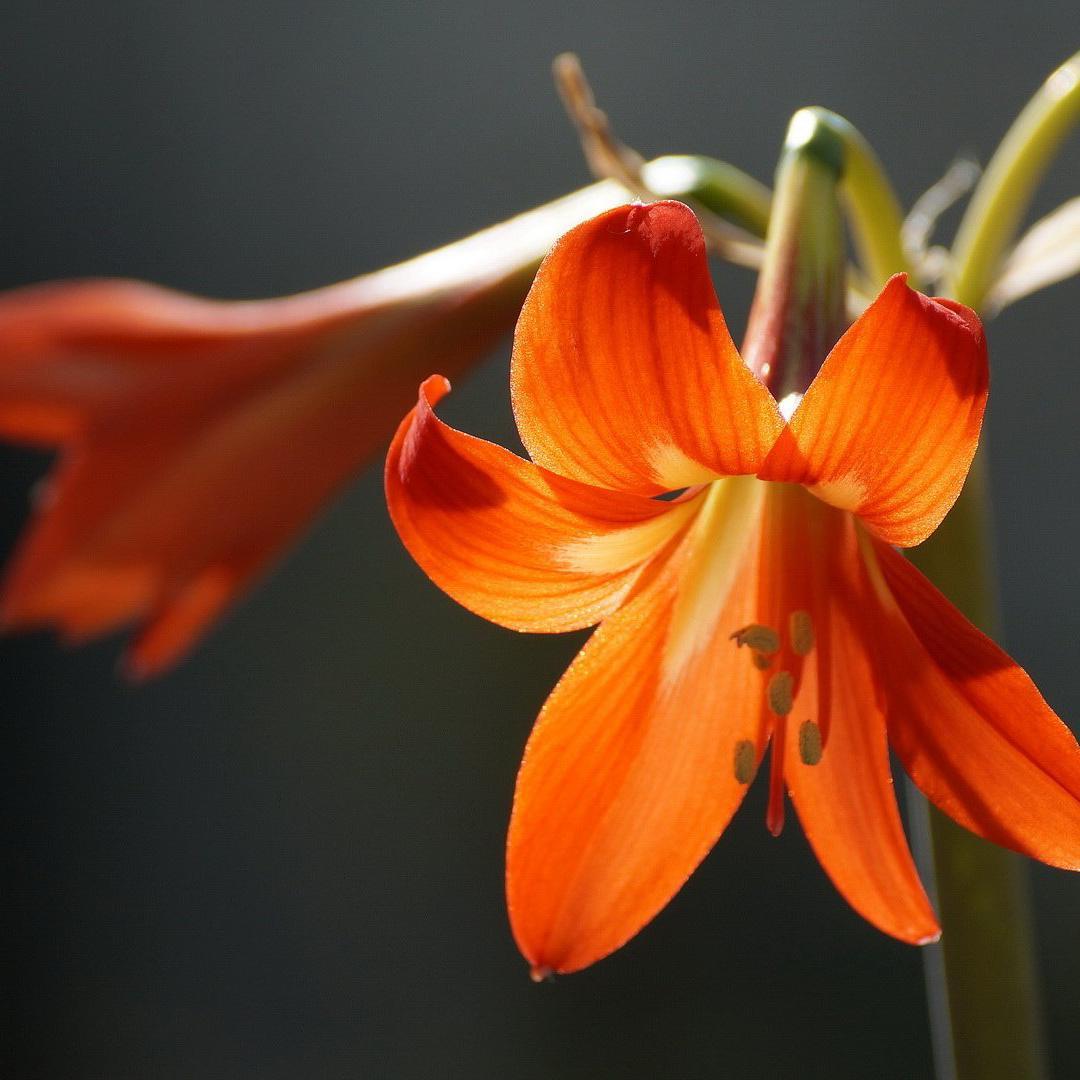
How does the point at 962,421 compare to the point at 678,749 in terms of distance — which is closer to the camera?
the point at 962,421

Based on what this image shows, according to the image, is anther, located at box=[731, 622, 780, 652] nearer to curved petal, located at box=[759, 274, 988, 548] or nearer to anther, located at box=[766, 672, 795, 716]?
anther, located at box=[766, 672, 795, 716]

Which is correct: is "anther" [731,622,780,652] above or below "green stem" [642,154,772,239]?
below

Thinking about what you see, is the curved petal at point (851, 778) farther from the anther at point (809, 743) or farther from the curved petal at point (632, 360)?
the curved petal at point (632, 360)

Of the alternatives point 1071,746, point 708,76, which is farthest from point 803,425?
point 708,76

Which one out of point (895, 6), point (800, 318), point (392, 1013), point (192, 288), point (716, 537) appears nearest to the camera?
point (800, 318)

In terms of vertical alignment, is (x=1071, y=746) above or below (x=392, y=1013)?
above

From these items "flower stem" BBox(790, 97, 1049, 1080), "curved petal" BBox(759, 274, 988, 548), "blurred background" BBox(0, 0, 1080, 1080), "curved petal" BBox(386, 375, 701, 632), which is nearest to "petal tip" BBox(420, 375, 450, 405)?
"curved petal" BBox(386, 375, 701, 632)

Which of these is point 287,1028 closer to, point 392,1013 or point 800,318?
point 392,1013
